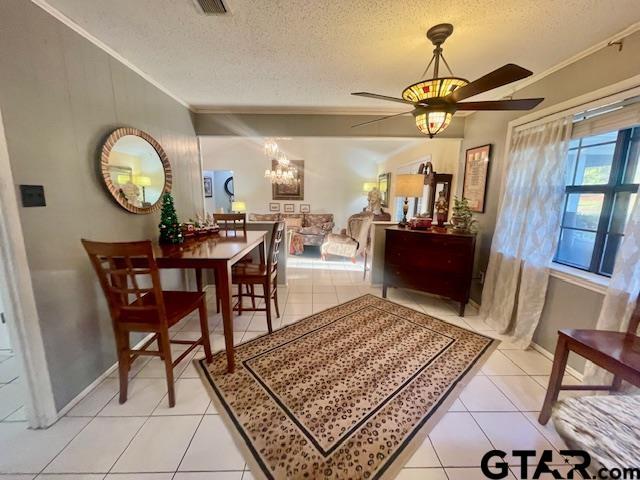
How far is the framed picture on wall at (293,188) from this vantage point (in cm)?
735

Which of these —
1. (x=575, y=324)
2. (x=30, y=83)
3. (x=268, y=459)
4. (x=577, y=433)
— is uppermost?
(x=30, y=83)

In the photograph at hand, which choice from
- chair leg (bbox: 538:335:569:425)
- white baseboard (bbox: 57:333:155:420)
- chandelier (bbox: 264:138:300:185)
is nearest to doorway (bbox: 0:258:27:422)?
white baseboard (bbox: 57:333:155:420)

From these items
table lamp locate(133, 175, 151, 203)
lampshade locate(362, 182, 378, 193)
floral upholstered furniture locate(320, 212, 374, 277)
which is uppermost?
lampshade locate(362, 182, 378, 193)

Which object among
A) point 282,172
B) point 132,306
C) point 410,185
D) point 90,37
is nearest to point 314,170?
point 282,172

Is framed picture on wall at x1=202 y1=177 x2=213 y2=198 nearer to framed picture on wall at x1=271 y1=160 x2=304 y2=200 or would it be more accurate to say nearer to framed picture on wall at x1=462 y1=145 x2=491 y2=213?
framed picture on wall at x1=271 y1=160 x2=304 y2=200

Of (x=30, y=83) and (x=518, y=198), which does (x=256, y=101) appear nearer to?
(x=30, y=83)

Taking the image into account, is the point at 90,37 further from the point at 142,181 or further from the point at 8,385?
the point at 8,385

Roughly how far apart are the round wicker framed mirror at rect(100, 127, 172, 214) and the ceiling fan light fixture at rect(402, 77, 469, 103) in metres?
2.09

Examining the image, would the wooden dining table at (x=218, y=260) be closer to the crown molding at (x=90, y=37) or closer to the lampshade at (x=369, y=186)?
the crown molding at (x=90, y=37)

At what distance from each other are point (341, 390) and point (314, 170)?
6496 mm

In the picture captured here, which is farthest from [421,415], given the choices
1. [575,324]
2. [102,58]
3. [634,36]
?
[102,58]

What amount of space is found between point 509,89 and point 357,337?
280 centimetres

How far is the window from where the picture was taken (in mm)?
1695

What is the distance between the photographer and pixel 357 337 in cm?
228
